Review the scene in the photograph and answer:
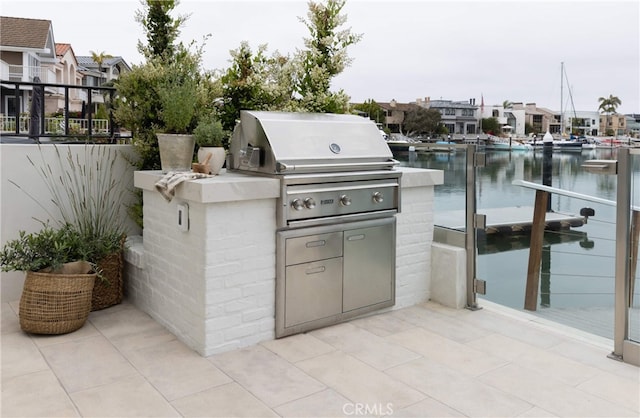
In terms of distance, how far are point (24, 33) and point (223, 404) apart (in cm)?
1490

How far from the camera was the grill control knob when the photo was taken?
125 inches

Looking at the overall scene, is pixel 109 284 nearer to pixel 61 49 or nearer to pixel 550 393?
pixel 550 393

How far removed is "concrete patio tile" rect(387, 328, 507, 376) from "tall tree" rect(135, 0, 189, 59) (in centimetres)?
285

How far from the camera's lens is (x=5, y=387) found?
255 centimetres

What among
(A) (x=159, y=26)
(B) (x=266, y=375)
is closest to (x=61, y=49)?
(A) (x=159, y=26)

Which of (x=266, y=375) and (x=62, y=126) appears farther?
(x=62, y=126)

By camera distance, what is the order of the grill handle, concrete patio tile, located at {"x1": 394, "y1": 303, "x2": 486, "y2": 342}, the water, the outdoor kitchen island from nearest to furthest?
the outdoor kitchen island
the grill handle
concrete patio tile, located at {"x1": 394, "y1": 303, "x2": 486, "y2": 342}
the water

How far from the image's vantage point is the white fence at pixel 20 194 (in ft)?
12.7

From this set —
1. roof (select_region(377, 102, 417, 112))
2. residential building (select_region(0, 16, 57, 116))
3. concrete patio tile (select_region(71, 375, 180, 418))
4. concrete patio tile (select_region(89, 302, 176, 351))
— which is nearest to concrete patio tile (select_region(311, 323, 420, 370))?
concrete patio tile (select_region(89, 302, 176, 351))

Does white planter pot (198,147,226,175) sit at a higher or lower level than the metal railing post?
higher

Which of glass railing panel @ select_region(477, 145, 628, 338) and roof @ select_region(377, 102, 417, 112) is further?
roof @ select_region(377, 102, 417, 112)

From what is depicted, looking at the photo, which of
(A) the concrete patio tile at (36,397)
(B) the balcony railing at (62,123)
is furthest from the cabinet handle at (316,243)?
(B) the balcony railing at (62,123)

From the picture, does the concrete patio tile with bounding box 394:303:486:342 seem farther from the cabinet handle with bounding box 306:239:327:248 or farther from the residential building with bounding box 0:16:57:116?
the residential building with bounding box 0:16:57:116

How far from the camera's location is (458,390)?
8.37 feet
